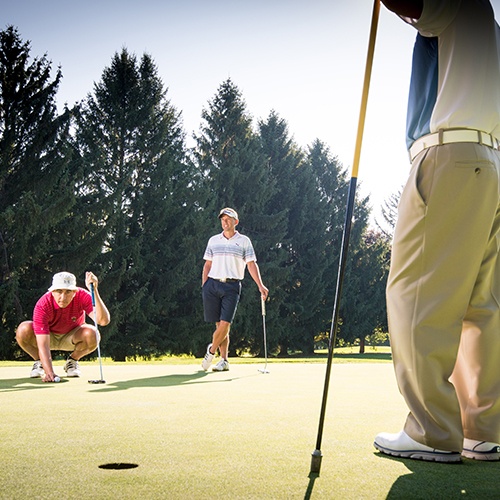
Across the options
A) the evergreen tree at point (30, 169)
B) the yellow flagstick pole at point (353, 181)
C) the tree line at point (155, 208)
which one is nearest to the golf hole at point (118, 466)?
the yellow flagstick pole at point (353, 181)

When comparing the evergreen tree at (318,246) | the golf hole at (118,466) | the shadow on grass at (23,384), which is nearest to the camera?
the golf hole at (118,466)

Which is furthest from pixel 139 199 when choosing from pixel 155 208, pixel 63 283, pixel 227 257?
pixel 63 283

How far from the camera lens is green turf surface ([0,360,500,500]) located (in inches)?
83.7

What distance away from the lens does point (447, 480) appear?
2334mm

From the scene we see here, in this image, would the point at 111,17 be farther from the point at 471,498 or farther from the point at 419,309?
the point at 471,498

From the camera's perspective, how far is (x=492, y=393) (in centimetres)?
291

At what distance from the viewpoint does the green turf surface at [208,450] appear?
6.98 ft

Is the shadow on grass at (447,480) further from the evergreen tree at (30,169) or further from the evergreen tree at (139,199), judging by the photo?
the evergreen tree at (139,199)

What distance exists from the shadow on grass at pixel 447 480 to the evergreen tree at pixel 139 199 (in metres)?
22.0

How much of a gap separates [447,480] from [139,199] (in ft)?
81.4

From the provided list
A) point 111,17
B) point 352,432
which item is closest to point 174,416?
point 352,432

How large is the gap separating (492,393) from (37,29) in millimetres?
23396

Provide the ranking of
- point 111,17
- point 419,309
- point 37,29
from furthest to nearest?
point 37,29, point 111,17, point 419,309

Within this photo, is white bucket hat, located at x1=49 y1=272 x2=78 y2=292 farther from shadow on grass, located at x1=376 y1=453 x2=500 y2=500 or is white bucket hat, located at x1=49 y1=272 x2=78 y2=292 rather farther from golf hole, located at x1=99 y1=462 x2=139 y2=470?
shadow on grass, located at x1=376 y1=453 x2=500 y2=500
